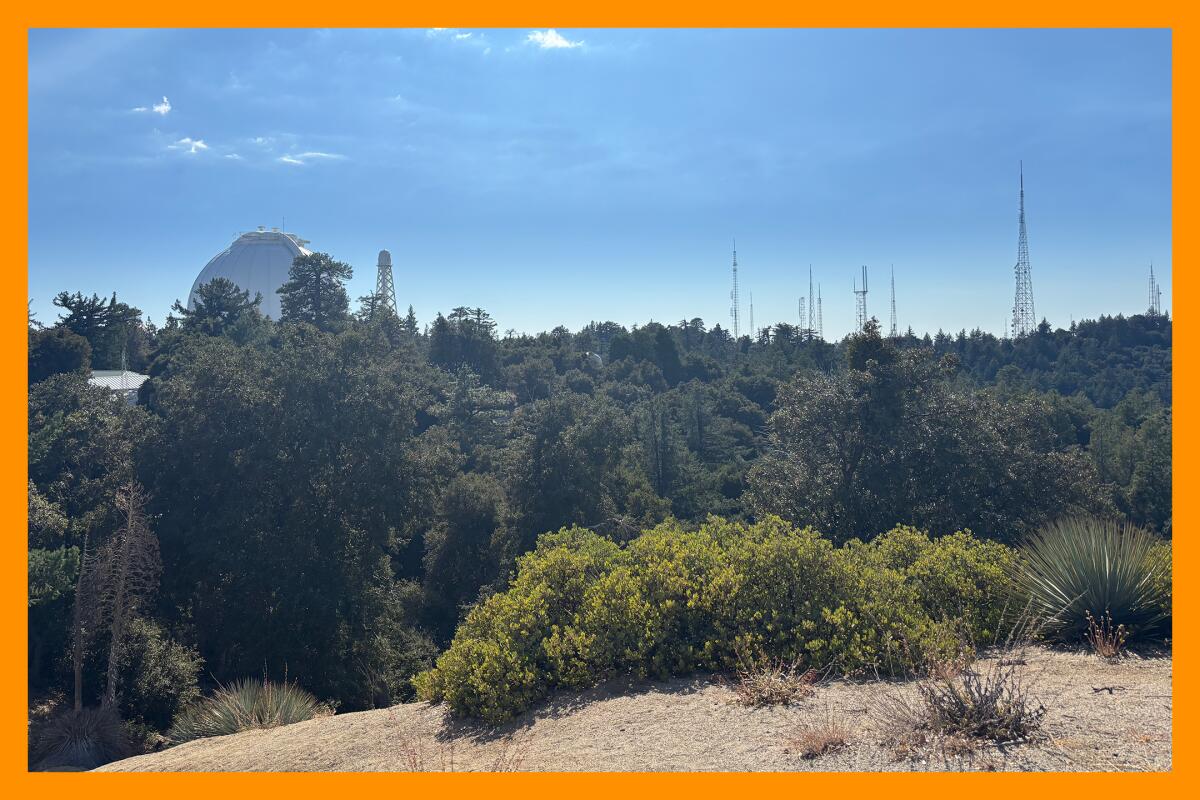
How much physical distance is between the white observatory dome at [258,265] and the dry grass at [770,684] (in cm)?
5893

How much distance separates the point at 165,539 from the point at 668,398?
2381 centimetres

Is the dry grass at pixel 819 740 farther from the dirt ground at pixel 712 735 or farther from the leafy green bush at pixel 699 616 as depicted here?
the leafy green bush at pixel 699 616

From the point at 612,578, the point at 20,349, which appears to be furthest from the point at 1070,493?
the point at 20,349

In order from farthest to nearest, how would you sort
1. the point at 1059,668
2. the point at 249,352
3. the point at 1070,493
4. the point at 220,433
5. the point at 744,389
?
the point at 744,389
the point at 249,352
the point at 220,433
the point at 1070,493
the point at 1059,668

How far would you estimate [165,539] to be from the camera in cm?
1773

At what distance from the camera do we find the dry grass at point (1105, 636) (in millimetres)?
6391

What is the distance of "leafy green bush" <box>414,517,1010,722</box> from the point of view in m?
6.43

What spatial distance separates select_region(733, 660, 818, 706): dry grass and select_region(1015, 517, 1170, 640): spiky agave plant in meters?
2.49

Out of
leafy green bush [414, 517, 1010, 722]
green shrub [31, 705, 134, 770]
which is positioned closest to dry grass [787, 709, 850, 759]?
leafy green bush [414, 517, 1010, 722]

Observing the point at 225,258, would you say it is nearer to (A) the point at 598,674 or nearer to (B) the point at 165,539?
(B) the point at 165,539

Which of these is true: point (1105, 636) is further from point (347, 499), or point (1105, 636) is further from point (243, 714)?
point (347, 499)

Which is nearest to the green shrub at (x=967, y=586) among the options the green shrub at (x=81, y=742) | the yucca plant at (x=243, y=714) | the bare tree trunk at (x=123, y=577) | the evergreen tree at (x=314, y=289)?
the yucca plant at (x=243, y=714)

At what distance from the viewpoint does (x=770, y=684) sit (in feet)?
19.2

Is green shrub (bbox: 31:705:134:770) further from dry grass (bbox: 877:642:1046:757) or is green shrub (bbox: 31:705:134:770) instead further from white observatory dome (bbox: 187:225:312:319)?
white observatory dome (bbox: 187:225:312:319)
